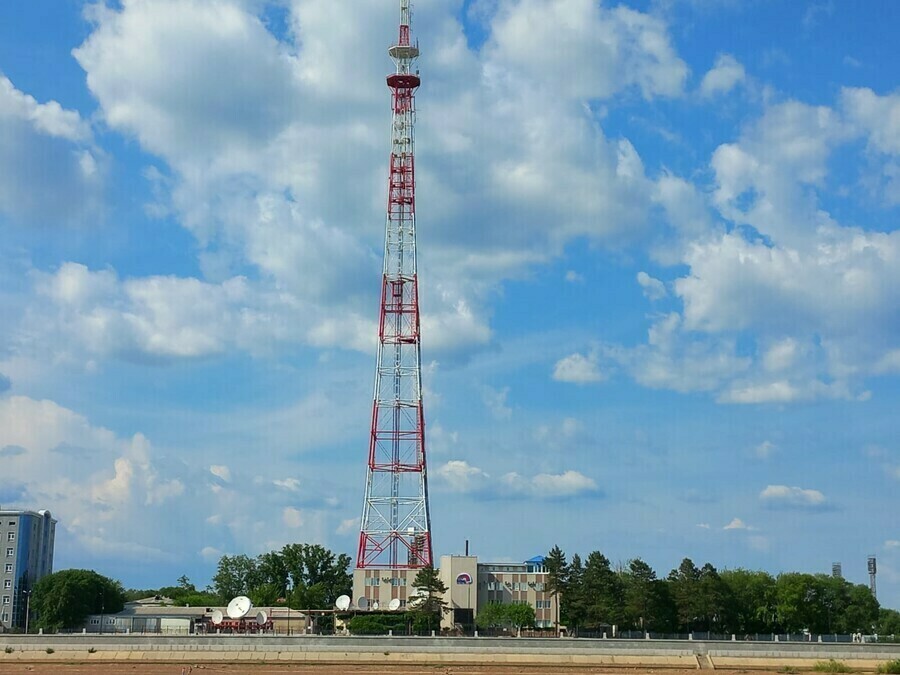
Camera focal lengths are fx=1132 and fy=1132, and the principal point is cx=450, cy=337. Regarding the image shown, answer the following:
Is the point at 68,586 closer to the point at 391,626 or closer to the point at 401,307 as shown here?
the point at 391,626

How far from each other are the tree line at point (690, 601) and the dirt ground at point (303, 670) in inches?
778

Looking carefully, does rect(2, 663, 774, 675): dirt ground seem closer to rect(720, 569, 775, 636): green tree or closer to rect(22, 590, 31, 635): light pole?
rect(720, 569, 775, 636): green tree

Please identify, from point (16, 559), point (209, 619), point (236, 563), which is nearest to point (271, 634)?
point (209, 619)

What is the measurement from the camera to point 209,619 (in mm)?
121000

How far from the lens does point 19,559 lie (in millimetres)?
145500

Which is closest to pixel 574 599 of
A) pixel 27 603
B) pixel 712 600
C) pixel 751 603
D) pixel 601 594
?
pixel 601 594

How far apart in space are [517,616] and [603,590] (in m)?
9.79

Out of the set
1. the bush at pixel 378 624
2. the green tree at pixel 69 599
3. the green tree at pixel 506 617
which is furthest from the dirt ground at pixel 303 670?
the green tree at pixel 69 599

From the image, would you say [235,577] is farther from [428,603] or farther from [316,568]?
[428,603]

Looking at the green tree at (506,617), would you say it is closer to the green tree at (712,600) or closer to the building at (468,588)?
the building at (468,588)

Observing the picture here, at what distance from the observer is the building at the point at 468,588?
120625 mm

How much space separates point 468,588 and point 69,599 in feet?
152

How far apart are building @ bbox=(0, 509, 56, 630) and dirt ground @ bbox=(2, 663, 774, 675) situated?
49261mm

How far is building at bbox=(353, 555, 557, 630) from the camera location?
121 meters
